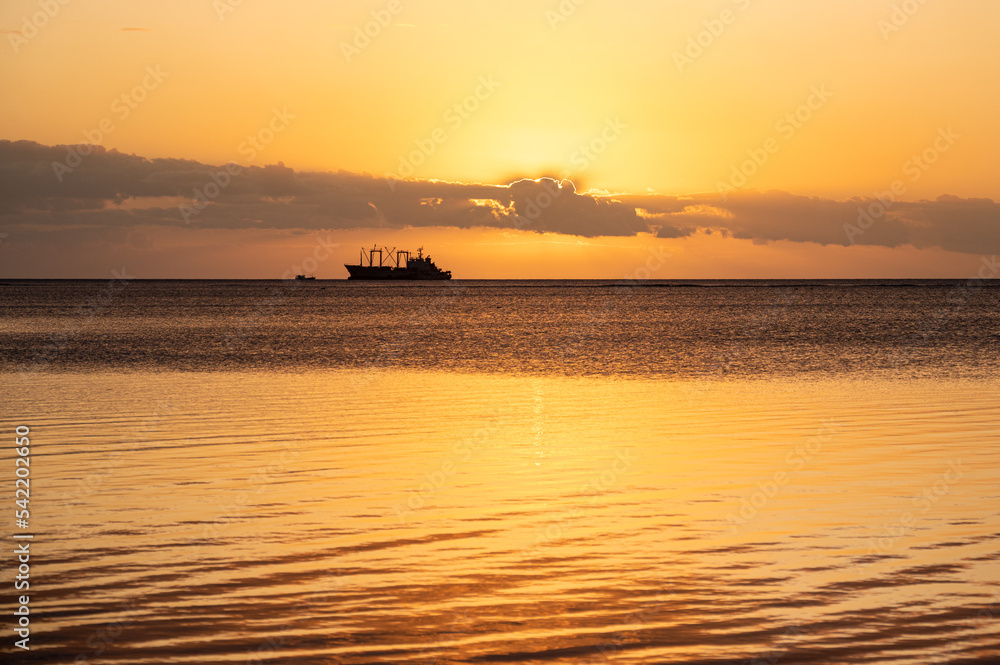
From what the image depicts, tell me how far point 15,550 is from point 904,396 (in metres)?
21.4

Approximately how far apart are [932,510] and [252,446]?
1148 centimetres

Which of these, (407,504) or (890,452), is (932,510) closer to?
(890,452)

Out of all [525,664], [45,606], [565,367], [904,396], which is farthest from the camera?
[565,367]

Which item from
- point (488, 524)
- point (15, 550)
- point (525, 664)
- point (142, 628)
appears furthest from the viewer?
point (488, 524)

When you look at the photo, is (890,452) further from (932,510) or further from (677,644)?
(677,644)

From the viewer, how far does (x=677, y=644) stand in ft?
24.7

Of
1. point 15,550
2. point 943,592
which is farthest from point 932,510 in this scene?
point 15,550

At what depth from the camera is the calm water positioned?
25.3 ft

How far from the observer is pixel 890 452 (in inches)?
630

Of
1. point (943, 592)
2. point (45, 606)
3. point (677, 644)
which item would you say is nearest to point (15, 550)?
point (45, 606)

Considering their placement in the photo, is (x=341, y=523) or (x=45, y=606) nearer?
(x=45, y=606)

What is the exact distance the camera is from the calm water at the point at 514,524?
25.3 feet

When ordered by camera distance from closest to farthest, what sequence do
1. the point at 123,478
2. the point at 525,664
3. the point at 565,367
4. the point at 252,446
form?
the point at 525,664, the point at 123,478, the point at 252,446, the point at 565,367

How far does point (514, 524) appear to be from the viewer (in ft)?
37.3
